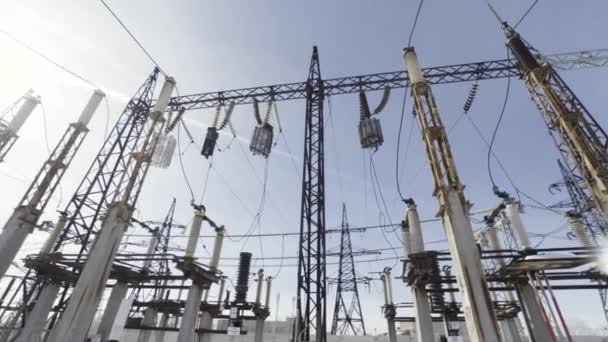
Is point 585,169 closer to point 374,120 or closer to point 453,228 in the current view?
point 374,120

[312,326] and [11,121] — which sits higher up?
[11,121]

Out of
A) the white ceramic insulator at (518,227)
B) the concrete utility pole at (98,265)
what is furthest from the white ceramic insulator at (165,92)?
the white ceramic insulator at (518,227)

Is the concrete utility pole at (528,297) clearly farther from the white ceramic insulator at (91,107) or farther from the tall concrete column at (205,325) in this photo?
the white ceramic insulator at (91,107)

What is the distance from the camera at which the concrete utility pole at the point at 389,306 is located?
1898cm

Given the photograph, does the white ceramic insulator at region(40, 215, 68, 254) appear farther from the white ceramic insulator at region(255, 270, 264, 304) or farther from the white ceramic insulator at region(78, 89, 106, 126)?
the white ceramic insulator at region(255, 270, 264, 304)

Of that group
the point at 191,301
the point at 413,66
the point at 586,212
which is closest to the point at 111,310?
the point at 191,301

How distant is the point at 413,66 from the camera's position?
425 inches

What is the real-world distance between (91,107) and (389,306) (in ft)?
79.0

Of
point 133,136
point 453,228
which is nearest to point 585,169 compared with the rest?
point 453,228

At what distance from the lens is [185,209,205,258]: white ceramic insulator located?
15.1m

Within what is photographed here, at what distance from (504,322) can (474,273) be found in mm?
14700

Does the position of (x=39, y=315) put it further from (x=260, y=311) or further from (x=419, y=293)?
(x=419, y=293)

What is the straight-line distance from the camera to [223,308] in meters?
20.8

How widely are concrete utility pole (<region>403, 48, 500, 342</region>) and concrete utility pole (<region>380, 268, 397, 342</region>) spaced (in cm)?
1401
